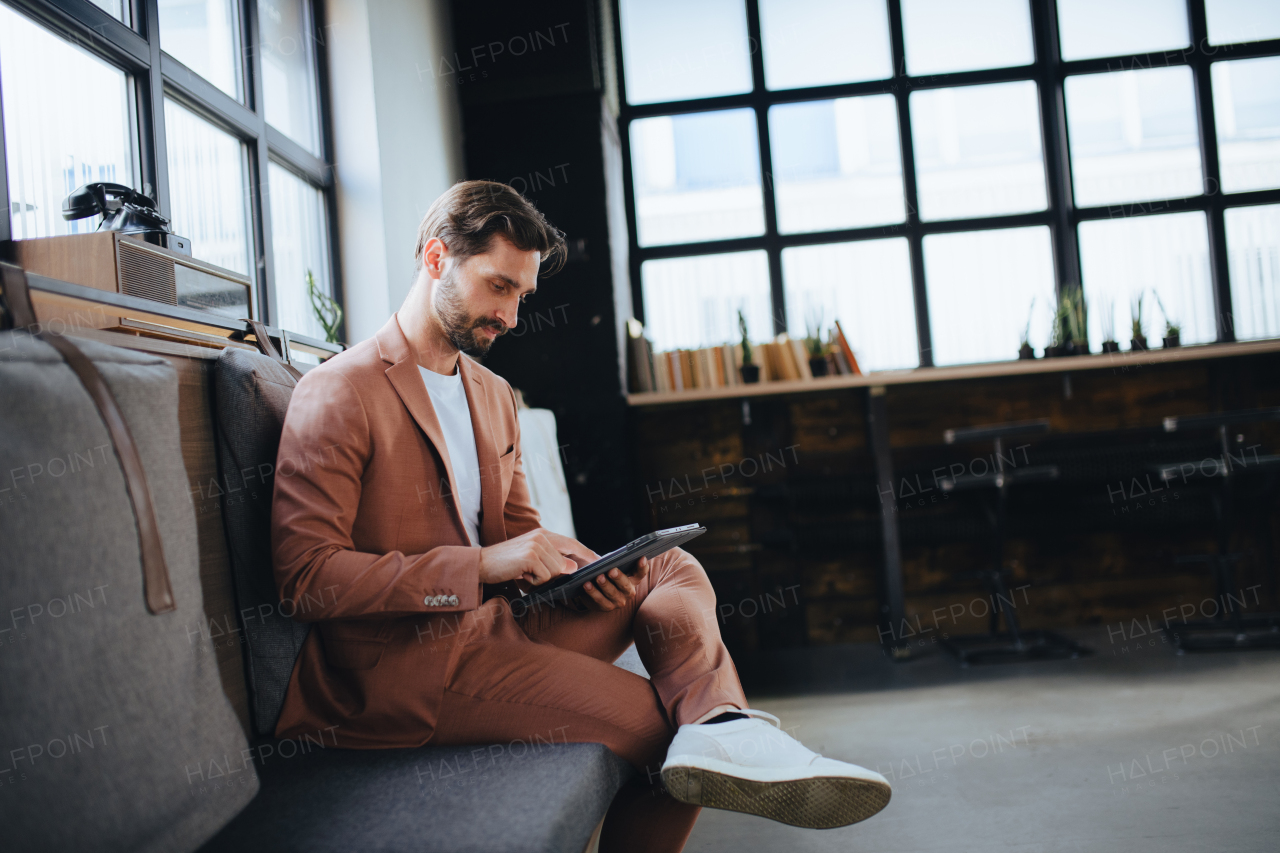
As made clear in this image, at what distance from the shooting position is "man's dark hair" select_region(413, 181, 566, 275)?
1.50 meters

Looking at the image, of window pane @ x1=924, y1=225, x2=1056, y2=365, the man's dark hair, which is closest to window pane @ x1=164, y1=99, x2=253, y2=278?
the man's dark hair

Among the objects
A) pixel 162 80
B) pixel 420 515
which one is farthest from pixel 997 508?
pixel 162 80

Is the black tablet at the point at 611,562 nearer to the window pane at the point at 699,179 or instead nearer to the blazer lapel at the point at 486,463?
the blazer lapel at the point at 486,463

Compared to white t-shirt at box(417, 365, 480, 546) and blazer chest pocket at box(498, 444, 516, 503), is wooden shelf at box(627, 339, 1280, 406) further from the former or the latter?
white t-shirt at box(417, 365, 480, 546)

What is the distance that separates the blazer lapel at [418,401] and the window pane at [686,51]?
3.35m

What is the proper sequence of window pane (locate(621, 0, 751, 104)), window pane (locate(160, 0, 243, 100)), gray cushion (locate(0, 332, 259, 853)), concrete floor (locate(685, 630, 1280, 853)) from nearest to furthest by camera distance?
gray cushion (locate(0, 332, 259, 853)) → concrete floor (locate(685, 630, 1280, 853)) → window pane (locate(160, 0, 243, 100)) → window pane (locate(621, 0, 751, 104))

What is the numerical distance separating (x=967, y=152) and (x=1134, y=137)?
826 millimetres

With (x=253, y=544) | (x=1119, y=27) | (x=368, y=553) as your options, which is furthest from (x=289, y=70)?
(x=1119, y=27)

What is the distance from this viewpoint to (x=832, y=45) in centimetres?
425

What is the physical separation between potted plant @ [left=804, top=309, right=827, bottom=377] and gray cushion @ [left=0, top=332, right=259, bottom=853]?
309cm

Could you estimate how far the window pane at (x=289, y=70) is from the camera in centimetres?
279

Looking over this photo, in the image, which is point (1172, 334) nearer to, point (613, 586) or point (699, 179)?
point (699, 179)

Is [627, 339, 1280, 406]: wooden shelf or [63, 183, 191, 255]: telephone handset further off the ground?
[63, 183, 191, 255]: telephone handset

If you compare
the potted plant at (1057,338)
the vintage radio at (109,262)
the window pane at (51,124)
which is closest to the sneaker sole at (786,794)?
the vintage radio at (109,262)
